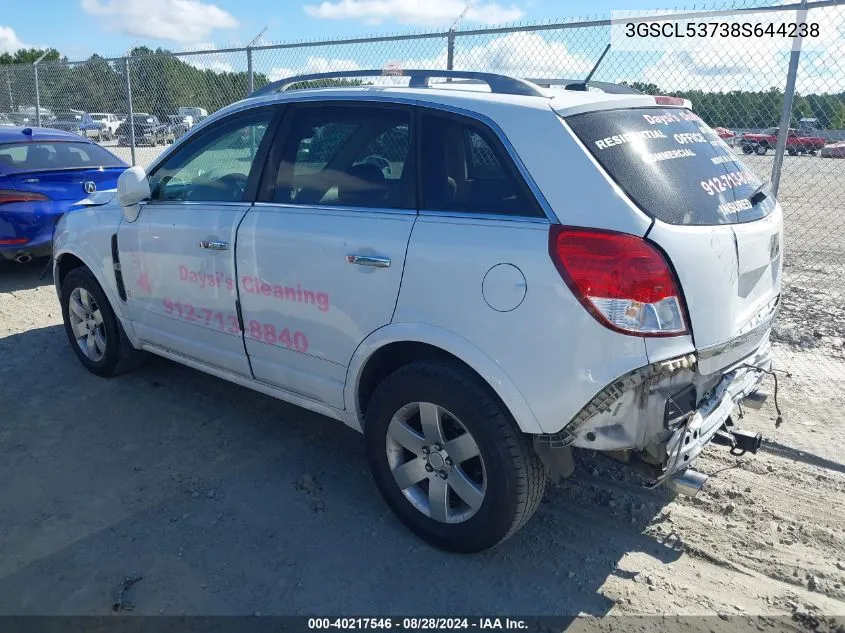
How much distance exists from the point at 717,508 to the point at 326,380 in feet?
6.58

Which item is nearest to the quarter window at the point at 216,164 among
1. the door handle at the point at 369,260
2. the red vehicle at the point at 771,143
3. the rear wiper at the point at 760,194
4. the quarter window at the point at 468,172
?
the door handle at the point at 369,260

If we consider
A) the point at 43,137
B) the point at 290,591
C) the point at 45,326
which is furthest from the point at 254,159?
the point at 43,137

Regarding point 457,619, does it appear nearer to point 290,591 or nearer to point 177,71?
point 290,591

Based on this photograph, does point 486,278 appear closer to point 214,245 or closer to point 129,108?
point 214,245

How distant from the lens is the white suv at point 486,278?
2492 millimetres

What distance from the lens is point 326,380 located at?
3.36 meters

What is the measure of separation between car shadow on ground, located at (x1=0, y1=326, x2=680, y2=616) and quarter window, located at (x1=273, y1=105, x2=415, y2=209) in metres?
1.46

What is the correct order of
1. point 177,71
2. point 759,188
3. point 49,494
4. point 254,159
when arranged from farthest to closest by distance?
point 177,71 → point 254,159 → point 49,494 → point 759,188

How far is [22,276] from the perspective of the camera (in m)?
7.67

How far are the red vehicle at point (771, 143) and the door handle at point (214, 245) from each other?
4544 millimetres

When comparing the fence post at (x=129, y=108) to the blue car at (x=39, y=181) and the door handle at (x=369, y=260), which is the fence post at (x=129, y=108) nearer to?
the blue car at (x=39, y=181)

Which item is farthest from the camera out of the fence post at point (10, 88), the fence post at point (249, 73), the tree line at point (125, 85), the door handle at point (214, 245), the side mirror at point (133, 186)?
the fence post at point (10, 88)

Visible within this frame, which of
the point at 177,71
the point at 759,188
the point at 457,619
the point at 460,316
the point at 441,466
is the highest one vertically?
the point at 177,71

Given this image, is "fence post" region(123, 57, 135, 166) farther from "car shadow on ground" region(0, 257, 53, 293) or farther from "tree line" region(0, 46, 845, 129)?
"car shadow on ground" region(0, 257, 53, 293)
